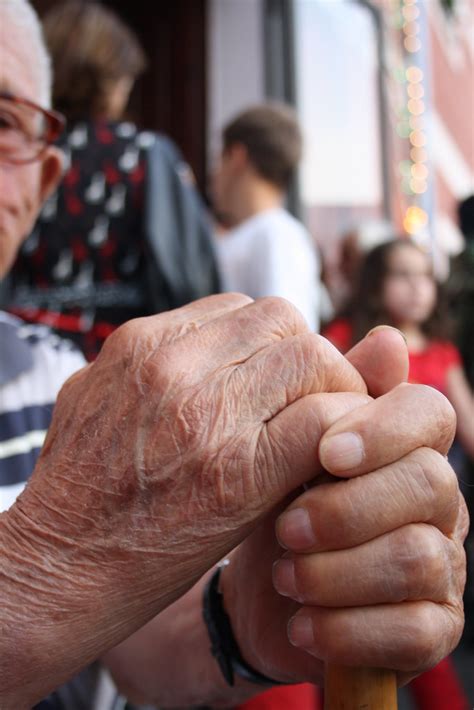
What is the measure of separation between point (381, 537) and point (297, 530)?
0.07m

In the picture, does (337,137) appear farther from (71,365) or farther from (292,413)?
(292,413)

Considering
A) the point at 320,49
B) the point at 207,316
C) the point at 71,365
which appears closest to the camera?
the point at 207,316

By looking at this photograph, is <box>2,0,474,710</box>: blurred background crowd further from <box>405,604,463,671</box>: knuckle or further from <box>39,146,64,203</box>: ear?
<box>405,604,463,671</box>: knuckle

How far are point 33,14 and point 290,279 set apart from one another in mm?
953

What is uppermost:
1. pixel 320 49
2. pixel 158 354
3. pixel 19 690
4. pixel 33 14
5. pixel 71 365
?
pixel 320 49

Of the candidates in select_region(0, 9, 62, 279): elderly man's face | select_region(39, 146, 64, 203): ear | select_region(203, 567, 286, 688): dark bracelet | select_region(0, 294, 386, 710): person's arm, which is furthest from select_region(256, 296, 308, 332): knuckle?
select_region(39, 146, 64, 203): ear

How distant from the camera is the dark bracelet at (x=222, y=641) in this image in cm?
97

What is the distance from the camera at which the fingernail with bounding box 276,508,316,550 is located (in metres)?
0.67

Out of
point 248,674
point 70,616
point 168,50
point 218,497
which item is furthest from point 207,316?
point 168,50

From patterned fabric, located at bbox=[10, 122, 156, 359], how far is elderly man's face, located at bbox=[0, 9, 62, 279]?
1.62 feet

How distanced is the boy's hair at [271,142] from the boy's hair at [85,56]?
0.54 m

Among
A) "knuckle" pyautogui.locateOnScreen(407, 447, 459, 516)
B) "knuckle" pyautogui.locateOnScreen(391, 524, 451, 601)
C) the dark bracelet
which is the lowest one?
the dark bracelet

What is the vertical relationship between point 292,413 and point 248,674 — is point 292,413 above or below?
above

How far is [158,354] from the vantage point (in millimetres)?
702
